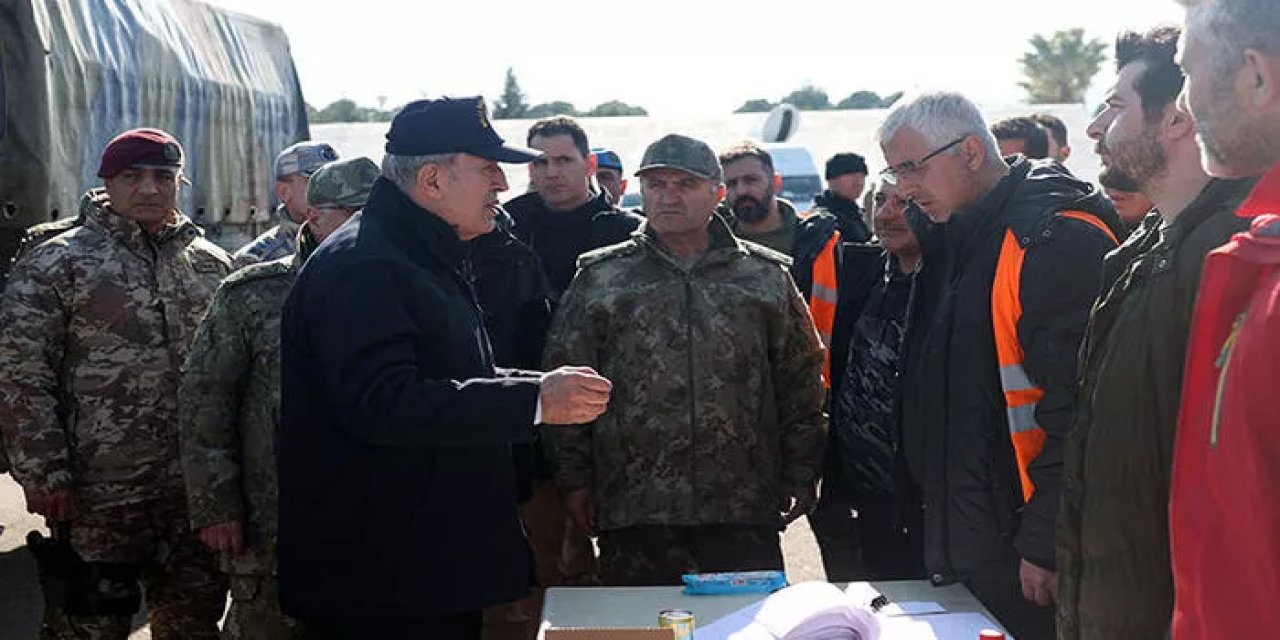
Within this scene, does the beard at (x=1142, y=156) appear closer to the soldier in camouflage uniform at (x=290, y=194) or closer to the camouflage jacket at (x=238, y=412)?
the camouflage jacket at (x=238, y=412)

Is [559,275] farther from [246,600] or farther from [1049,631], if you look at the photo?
[1049,631]

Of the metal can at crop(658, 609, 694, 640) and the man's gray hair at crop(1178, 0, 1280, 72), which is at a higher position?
the man's gray hair at crop(1178, 0, 1280, 72)

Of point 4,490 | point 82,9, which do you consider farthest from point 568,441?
point 4,490

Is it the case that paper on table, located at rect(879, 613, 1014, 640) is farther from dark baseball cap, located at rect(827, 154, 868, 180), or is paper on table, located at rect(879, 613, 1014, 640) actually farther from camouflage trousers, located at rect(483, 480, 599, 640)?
dark baseball cap, located at rect(827, 154, 868, 180)

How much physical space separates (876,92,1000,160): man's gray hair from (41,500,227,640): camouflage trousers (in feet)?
9.58

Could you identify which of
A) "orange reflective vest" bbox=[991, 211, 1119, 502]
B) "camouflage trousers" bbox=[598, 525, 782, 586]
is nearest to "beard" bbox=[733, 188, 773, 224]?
"camouflage trousers" bbox=[598, 525, 782, 586]

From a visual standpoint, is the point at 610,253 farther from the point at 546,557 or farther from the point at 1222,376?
the point at 1222,376

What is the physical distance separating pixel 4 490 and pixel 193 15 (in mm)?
3778

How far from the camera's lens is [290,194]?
608cm

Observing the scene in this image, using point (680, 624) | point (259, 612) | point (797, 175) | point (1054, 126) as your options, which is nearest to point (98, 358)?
point (259, 612)

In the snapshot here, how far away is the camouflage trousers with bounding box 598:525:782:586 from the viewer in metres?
4.49

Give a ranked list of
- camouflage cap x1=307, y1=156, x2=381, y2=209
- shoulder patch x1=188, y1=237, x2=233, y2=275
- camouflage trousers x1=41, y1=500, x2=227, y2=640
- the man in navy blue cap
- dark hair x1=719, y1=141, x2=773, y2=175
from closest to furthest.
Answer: camouflage cap x1=307, y1=156, x2=381, y2=209
camouflage trousers x1=41, y1=500, x2=227, y2=640
shoulder patch x1=188, y1=237, x2=233, y2=275
dark hair x1=719, y1=141, x2=773, y2=175
the man in navy blue cap

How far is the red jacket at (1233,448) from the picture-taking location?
150cm

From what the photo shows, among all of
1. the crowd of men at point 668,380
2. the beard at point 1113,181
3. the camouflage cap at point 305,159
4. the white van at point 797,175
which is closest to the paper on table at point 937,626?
→ the crowd of men at point 668,380
